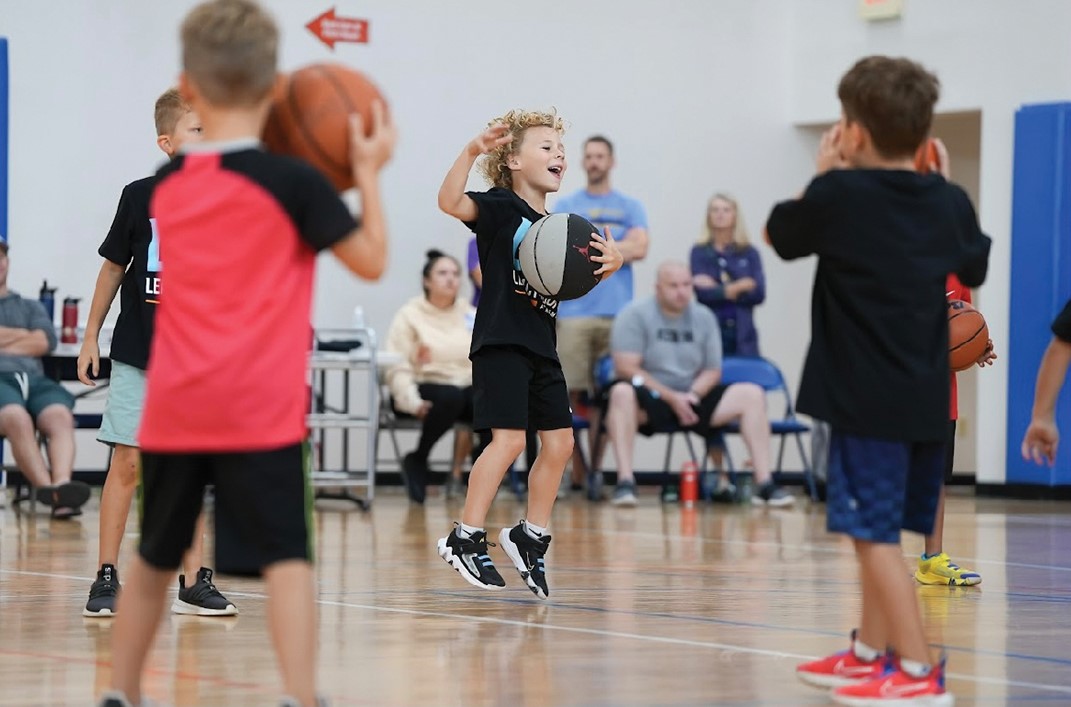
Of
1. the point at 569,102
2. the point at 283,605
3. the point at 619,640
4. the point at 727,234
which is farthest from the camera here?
the point at 569,102

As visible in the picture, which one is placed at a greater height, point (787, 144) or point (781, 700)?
point (787, 144)

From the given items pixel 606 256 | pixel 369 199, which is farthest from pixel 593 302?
pixel 369 199

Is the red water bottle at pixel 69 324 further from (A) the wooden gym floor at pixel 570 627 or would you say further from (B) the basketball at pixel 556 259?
(B) the basketball at pixel 556 259

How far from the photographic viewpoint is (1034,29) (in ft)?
34.6

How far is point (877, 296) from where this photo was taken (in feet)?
10.3

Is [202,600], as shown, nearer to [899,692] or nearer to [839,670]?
[839,670]

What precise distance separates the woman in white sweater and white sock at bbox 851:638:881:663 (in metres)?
6.06

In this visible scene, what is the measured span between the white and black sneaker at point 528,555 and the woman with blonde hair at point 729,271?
5430mm

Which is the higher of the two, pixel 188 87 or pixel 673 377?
pixel 188 87

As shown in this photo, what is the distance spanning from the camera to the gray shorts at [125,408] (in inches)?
165

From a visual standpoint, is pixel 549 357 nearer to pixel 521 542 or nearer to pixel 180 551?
pixel 521 542

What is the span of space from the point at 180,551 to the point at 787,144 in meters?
9.86

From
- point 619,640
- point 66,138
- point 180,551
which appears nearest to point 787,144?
point 66,138

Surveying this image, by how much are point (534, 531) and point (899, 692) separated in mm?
1840
